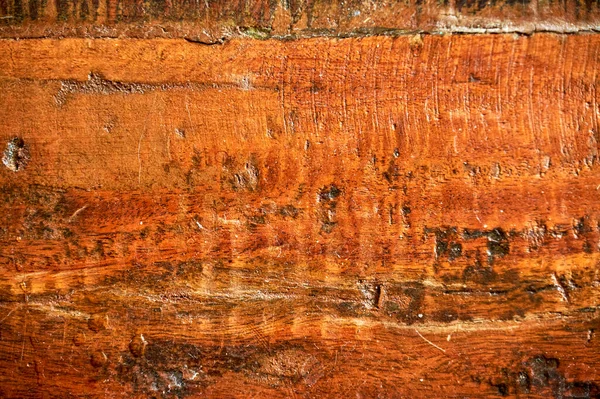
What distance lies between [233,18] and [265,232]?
0.76 m

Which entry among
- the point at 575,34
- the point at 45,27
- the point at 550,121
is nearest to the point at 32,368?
the point at 45,27

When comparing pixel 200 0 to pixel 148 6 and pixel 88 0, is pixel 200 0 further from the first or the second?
pixel 88 0

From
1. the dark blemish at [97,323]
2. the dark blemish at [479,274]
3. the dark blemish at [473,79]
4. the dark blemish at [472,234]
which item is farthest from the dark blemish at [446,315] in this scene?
the dark blemish at [97,323]

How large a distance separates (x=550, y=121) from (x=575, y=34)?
0.98 ft

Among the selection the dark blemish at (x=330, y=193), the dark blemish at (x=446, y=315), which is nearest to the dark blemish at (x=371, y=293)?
the dark blemish at (x=446, y=315)

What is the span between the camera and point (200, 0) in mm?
1688

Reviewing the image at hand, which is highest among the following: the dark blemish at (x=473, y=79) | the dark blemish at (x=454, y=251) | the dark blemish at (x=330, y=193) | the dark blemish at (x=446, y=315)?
the dark blemish at (x=473, y=79)

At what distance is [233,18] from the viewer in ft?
5.53

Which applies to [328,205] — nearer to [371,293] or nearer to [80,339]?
[371,293]

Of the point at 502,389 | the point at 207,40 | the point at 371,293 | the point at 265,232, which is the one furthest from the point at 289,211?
the point at 502,389

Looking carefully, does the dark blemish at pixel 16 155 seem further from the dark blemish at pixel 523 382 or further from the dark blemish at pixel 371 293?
the dark blemish at pixel 523 382

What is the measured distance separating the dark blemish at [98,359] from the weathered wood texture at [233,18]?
112 centimetres

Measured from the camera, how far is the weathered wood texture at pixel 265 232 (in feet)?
5.48

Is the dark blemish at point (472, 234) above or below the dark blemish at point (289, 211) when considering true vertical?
below
